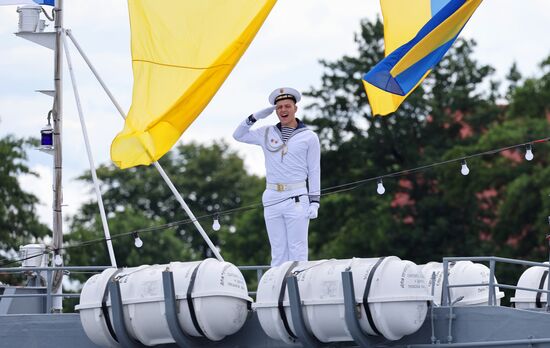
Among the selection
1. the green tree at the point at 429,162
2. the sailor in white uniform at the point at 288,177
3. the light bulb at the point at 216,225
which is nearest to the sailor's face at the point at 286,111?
the sailor in white uniform at the point at 288,177

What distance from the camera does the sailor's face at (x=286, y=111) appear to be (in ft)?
53.7

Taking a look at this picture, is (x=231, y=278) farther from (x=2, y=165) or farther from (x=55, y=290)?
(x=2, y=165)

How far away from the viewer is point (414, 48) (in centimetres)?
1691

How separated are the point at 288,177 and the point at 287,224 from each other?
1.71ft

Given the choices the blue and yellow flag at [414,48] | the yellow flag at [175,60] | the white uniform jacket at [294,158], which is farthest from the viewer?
the yellow flag at [175,60]

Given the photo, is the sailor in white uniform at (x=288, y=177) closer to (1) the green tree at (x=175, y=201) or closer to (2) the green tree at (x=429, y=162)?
(2) the green tree at (x=429, y=162)

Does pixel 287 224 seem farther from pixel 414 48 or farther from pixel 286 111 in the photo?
pixel 414 48

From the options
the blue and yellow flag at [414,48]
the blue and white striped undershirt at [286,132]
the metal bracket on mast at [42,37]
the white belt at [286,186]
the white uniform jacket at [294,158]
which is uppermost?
the metal bracket on mast at [42,37]

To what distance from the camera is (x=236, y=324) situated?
597 inches

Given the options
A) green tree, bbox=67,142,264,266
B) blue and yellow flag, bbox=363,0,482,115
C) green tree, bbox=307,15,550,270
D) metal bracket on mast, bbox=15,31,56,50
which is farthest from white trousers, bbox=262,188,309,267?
green tree, bbox=67,142,264,266

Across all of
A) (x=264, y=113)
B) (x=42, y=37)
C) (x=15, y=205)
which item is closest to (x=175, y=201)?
(x=15, y=205)

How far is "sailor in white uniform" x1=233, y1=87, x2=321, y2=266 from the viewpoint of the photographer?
53.4 feet

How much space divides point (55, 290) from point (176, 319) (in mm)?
3739

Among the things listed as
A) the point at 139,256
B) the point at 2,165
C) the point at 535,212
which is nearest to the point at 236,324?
the point at 535,212
